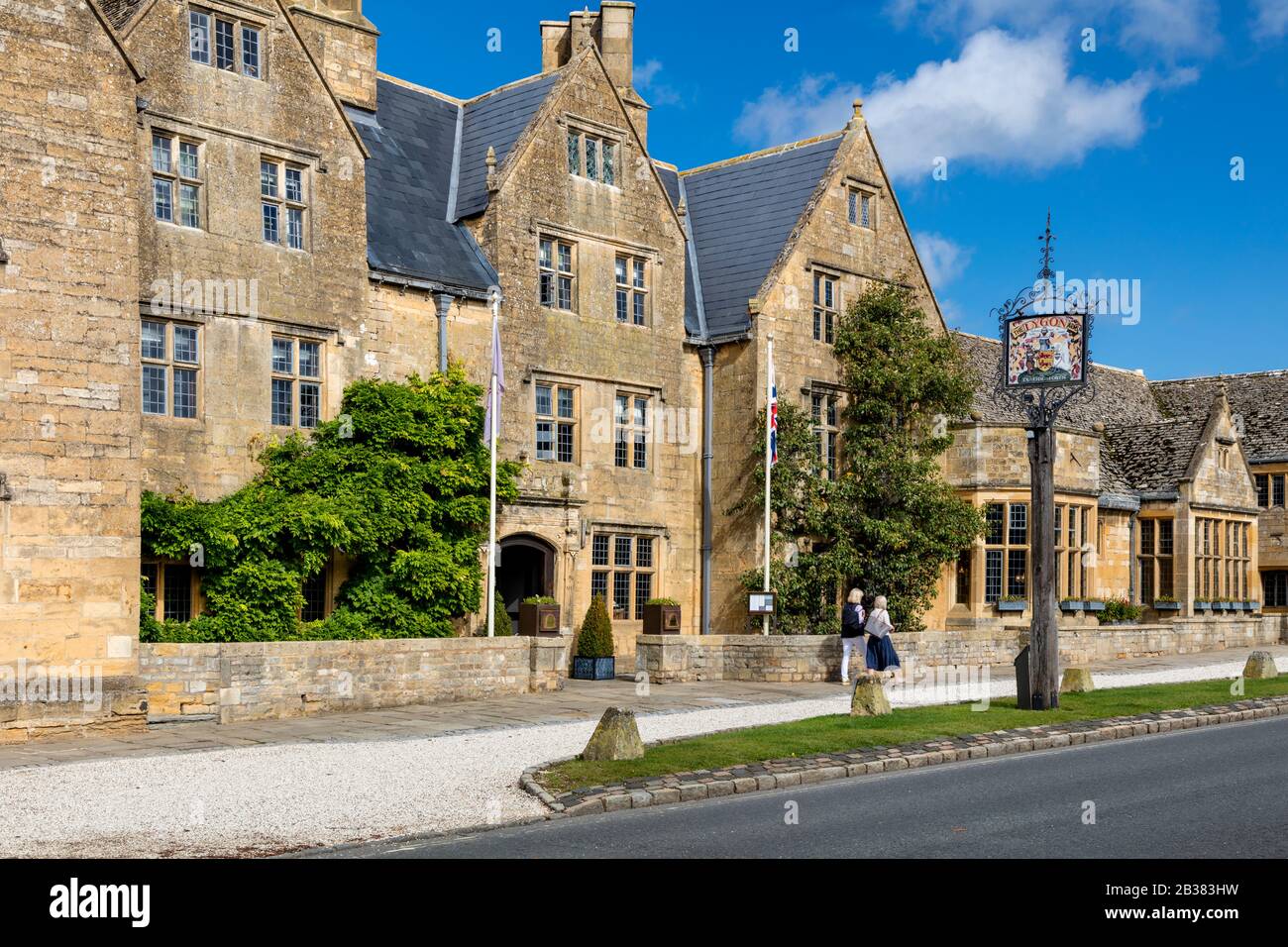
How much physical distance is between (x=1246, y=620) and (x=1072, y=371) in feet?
72.5

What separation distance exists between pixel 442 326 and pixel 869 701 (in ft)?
37.1

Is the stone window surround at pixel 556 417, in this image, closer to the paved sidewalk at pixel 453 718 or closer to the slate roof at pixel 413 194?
the slate roof at pixel 413 194

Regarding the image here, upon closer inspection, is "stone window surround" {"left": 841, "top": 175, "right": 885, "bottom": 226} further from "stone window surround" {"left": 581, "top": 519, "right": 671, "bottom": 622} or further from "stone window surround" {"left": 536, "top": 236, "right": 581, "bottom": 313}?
"stone window surround" {"left": 581, "top": 519, "right": 671, "bottom": 622}

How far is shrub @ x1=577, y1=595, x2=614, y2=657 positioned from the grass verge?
7600mm

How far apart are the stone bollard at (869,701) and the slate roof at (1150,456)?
882 inches

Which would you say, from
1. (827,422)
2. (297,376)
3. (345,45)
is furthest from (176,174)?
(827,422)

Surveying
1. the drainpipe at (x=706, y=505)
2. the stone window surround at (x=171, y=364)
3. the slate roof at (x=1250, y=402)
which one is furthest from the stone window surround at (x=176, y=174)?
the slate roof at (x=1250, y=402)

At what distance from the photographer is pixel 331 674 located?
19.7 meters

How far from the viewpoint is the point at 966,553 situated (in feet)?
109

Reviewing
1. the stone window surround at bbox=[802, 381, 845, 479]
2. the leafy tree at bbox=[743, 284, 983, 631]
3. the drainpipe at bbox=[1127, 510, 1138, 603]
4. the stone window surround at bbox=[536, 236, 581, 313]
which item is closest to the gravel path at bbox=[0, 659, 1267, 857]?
the stone window surround at bbox=[536, 236, 581, 313]

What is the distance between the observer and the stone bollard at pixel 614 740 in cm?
1457

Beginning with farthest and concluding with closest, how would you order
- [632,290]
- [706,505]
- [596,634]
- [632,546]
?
[706,505] < [632,290] < [632,546] < [596,634]

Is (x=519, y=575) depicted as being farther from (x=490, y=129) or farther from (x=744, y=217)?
(x=744, y=217)

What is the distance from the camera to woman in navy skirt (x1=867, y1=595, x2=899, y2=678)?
78.0ft
